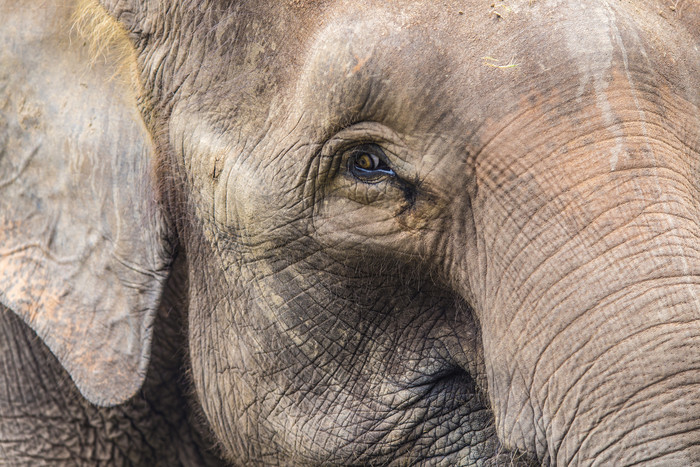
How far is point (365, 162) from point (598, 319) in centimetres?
69

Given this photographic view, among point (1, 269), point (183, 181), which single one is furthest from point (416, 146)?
point (1, 269)

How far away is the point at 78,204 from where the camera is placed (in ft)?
9.55

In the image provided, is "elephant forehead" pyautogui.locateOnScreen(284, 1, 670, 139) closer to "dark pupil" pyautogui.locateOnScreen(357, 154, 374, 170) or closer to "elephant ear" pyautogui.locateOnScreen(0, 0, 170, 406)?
"dark pupil" pyautogui.locateOnScreen(357, 154, 374, 170)

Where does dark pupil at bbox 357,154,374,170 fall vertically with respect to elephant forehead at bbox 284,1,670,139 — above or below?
below

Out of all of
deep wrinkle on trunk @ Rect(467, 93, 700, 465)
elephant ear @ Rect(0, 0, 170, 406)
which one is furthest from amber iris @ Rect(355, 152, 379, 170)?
elephant ear @ Rect(0, 0, 170, 406)

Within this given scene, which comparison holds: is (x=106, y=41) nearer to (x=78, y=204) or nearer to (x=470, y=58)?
(x=78, y=204)

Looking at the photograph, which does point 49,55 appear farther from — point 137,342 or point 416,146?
point 416,146

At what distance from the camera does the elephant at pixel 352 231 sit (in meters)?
1.92

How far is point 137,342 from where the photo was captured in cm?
287

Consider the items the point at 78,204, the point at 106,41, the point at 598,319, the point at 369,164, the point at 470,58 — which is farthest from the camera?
the point at 78,204

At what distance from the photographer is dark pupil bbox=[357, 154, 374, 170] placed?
2.26 metres

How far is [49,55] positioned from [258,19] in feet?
2.61

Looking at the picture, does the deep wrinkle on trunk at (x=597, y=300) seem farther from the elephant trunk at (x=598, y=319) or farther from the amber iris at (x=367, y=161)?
the amber iris at (x=367, y=161)

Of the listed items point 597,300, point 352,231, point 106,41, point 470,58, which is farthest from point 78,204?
point 597,300
